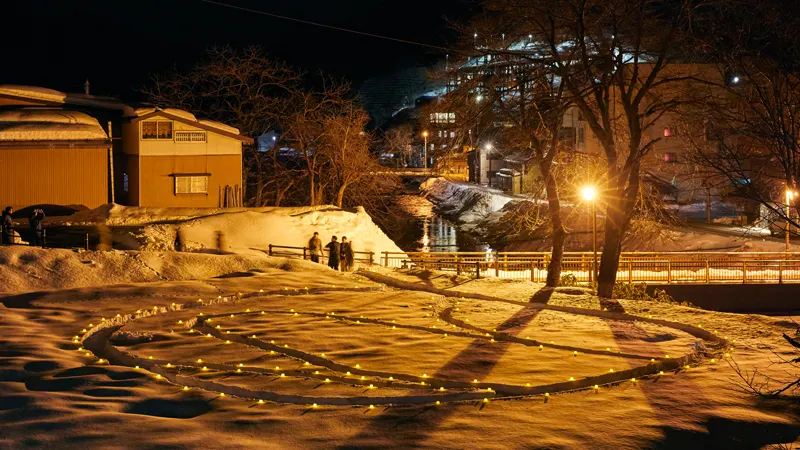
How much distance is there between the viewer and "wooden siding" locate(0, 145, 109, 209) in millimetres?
31234

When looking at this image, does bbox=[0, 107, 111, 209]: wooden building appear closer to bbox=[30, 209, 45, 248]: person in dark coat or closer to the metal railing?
bbox=[30, 209, 45, 248]: person in dark coat

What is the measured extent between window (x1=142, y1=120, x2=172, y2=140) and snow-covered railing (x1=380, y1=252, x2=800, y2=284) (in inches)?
457

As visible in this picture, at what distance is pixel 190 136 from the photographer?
116 ft

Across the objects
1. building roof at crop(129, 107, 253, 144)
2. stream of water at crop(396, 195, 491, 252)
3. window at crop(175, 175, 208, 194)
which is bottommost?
stream of water at crop(396, 195, 491, 252)

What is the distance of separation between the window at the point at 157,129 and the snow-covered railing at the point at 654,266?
38.1ft

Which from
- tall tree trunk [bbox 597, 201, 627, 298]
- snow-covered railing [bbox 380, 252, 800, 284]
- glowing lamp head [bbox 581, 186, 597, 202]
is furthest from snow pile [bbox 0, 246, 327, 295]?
snow-covered railing [bbox 380, 252, 800, 284]

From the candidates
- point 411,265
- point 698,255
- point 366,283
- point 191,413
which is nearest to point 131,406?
point 191,413

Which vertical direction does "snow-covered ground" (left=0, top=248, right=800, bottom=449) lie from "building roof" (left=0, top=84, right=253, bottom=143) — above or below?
below

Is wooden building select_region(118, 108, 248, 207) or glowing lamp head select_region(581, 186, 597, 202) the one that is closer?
glowing lamp head select_region(581, 186, 597, 202)

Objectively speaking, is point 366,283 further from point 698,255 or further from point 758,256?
point 758,256

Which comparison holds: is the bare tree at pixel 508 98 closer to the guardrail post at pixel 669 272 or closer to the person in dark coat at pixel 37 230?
the guardrail post at pixel 669 272

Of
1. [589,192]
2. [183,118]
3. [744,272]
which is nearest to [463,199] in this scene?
[183,118]

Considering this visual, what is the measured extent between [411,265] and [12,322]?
17.8 meters

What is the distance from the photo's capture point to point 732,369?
11492 mm
